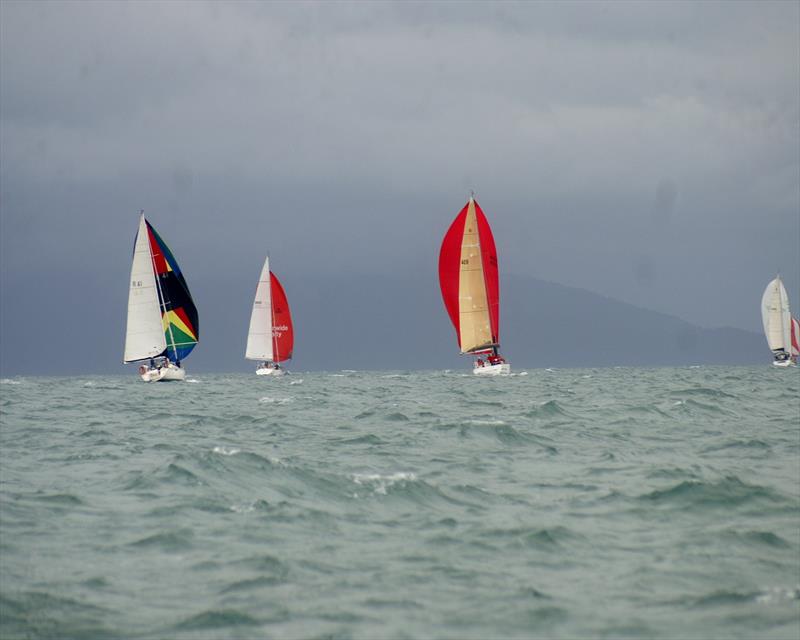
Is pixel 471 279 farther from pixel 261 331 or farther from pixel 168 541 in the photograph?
pixel 168 541

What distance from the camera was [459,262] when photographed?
204 ft

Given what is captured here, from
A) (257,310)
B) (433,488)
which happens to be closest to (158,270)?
(257,310)

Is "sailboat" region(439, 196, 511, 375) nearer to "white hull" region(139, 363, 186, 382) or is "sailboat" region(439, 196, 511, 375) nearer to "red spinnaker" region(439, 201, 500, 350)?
"red spinnaker" region(439, 201, 500, 350)

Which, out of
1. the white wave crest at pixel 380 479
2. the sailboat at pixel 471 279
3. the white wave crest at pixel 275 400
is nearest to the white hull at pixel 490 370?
the sailboat at pixel 471 279

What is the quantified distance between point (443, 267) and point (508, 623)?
53.7 metres

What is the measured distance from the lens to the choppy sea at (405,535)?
9.39m

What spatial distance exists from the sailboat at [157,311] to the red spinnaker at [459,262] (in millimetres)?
15920

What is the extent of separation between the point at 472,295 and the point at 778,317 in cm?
4579

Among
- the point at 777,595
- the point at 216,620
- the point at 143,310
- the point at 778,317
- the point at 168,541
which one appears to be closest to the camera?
the point at 216,620

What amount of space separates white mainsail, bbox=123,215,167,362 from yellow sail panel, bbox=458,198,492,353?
18.5m

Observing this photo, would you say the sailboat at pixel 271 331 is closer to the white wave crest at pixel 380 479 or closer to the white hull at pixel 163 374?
the white hull at pixel 163 374

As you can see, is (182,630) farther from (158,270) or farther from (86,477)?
(158,270)

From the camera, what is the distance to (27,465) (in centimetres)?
1891

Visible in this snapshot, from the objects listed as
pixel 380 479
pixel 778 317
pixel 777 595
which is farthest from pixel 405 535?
pixel 778 317
